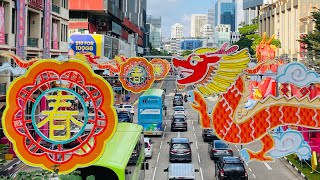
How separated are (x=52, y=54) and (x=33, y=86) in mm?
24819

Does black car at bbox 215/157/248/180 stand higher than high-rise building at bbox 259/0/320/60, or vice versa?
high-rise building at bbox 259/0/320/60

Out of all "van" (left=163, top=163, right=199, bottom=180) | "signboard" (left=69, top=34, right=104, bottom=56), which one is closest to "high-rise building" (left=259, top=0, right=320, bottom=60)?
"signboard" (left=69, top=34, right=104, bottom=56)

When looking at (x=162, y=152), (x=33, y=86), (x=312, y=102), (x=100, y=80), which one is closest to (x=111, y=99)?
(x=100, y=80)

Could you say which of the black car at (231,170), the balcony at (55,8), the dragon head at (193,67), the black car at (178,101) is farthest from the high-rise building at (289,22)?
the dragon head at (193,67)

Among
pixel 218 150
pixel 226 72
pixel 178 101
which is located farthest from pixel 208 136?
pixel 226 72

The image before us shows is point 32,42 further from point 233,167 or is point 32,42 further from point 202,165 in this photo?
point 233,167

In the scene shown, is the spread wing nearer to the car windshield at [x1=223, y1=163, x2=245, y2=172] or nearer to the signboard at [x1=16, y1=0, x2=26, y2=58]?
the car windshield at [x1=223, y1=163, x2=245, y2=172]

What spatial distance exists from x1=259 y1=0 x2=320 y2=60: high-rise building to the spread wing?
34.5 meters

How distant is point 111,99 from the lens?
9.95 m

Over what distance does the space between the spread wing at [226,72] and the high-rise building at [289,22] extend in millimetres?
34503

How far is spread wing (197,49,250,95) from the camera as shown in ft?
36.6

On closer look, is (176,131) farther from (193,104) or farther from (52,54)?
(193,104)

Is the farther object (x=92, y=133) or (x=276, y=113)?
(x=276, y=113)

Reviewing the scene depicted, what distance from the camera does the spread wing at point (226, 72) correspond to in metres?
11.1
